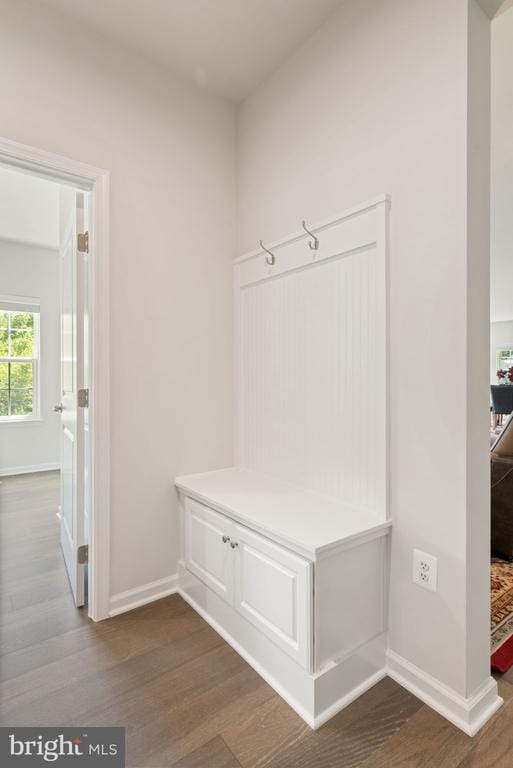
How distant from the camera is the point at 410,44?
1540 mm

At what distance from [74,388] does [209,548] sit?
1061 mm

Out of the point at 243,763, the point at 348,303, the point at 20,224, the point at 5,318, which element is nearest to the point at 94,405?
the point at 348,303

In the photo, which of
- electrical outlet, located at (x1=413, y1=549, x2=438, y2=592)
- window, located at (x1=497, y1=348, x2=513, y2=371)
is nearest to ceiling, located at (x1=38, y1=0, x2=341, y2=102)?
electrical outlet, located at (x1=413, y1=549, x2=438, y2=592)

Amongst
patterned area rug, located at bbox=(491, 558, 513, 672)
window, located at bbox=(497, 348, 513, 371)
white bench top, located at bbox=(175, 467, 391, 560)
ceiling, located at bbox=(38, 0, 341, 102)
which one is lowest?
patterned area rug, located at bbox=(491, 558, 513, 672)

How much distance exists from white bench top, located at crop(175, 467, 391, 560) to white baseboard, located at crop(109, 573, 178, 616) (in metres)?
0.50

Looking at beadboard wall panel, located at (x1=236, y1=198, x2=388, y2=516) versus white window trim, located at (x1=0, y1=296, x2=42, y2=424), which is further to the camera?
white window trim, located at (x1=0, y1=296, x2=42, y2=424)

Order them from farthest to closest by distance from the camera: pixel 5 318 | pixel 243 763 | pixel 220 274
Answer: pixel 5 318 → pixel 220 274 → pixel 243 763

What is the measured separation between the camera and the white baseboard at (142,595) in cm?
203

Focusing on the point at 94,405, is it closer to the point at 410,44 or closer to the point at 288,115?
the point at 288,115

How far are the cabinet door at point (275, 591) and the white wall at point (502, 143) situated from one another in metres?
2.54

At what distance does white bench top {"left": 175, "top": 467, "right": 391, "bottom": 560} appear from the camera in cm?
148

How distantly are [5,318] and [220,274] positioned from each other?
12.0ft

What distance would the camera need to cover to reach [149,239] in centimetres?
213

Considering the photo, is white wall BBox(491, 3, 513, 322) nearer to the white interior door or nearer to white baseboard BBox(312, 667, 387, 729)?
the white interior door
